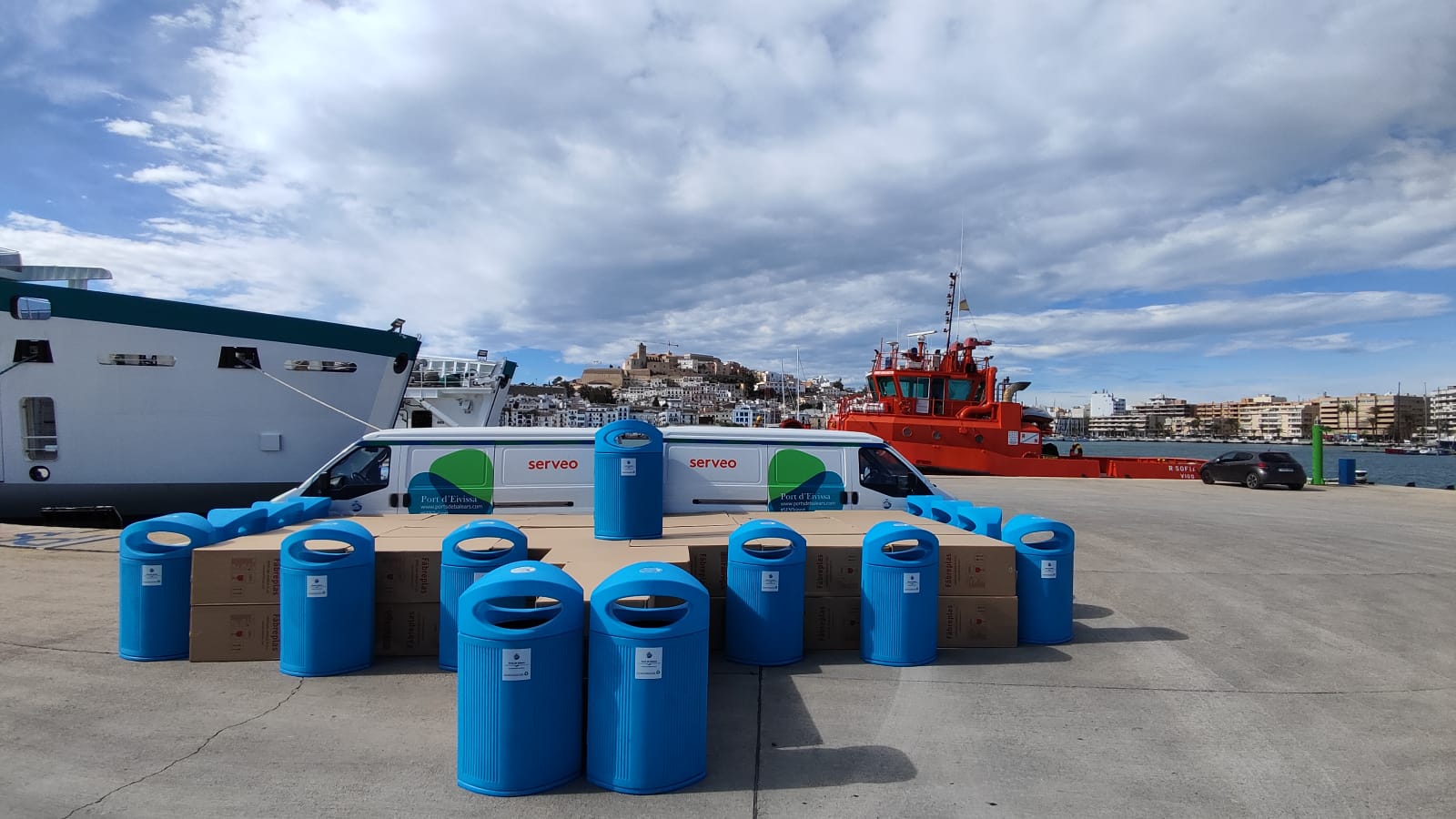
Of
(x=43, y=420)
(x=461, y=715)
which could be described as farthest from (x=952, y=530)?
(x=43, y=420)

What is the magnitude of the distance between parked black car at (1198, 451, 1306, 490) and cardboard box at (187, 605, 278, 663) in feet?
81.7

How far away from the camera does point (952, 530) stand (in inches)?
255

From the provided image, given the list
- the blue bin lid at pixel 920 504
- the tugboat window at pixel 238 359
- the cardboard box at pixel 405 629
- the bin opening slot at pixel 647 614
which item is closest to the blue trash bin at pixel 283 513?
the cardboard box at pixel 405 629

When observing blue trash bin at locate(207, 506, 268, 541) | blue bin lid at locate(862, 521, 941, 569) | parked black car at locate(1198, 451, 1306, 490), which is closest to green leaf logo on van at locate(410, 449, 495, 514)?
blue trash bin at locate(207, 506, 268, 541)

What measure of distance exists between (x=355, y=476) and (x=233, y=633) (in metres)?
2.65

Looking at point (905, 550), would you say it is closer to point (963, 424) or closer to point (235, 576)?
point (235, 576)

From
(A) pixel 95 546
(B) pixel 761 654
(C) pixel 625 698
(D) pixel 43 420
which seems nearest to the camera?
(C) pixel 625 698

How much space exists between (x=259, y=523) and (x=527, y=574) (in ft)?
12.9

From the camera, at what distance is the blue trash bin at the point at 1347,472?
77.6ft

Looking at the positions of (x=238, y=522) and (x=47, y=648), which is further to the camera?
(x=238, y=522)

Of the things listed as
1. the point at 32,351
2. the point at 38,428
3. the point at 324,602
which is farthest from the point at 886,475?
the point at 38,428

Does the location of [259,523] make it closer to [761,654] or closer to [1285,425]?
[761,654]

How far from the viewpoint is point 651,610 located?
371 centimetres

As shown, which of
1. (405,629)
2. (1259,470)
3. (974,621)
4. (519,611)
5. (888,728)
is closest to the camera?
(519,611)
